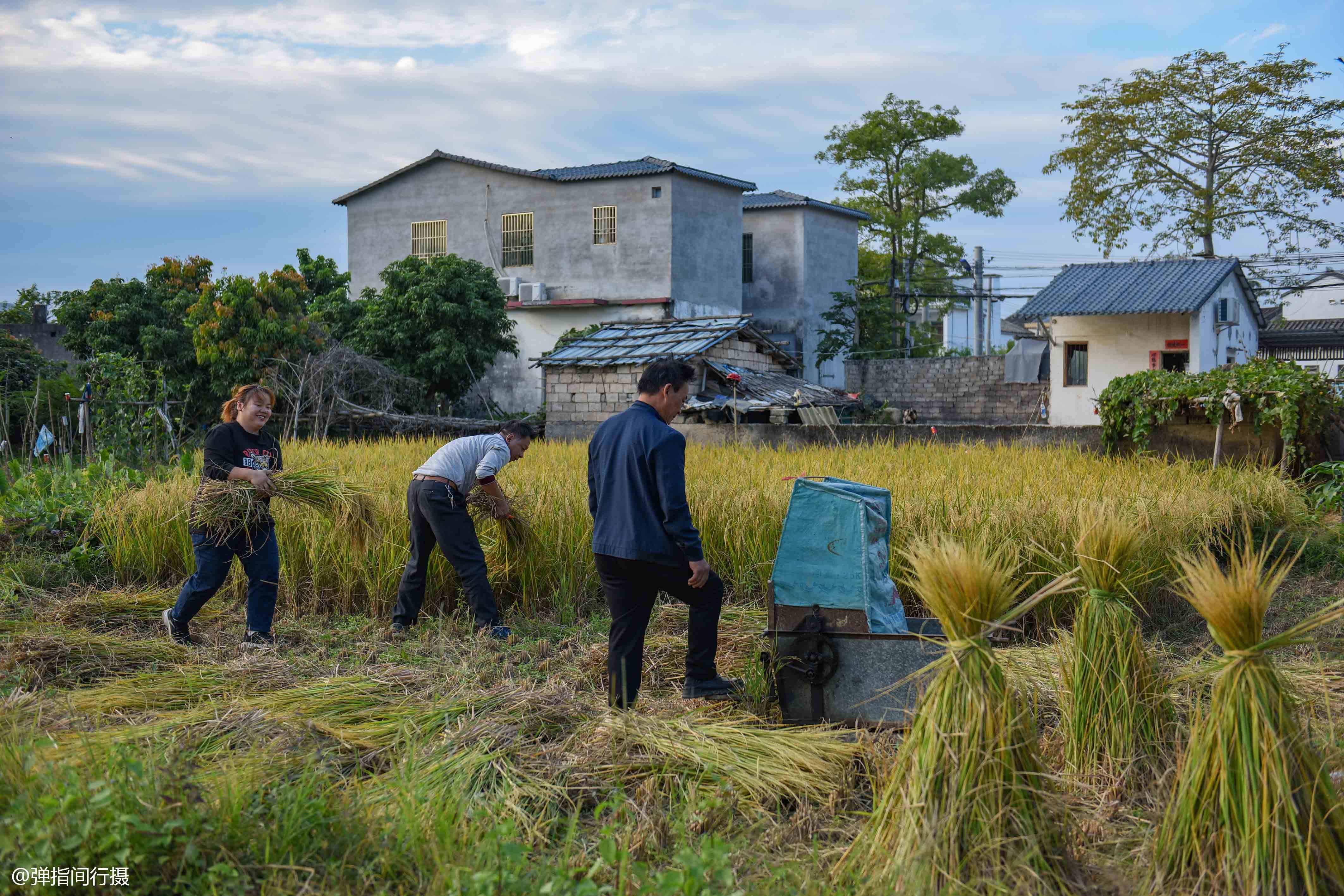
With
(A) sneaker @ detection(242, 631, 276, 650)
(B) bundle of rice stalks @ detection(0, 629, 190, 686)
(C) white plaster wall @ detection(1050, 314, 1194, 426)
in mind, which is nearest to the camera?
(B) bundle of rice stalks @ detection(0, 629, 190, 686)

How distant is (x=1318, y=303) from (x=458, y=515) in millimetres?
36940

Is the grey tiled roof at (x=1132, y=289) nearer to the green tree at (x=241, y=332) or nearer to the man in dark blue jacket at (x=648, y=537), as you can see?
the green tree at (x=241, y=332)

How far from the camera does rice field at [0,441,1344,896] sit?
238 centimetres

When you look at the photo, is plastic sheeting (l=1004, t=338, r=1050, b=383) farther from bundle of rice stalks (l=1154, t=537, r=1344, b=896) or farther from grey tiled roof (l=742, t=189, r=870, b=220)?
bundle of rice stalks (l=1154, t=537, r=1344, b=896)

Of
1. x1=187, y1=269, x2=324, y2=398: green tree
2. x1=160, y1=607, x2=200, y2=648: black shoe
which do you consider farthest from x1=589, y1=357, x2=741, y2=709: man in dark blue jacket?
x1=187, y1=269, x2=324, y2=398: green tree

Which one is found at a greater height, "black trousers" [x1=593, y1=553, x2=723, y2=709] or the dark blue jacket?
the dark blue jacket

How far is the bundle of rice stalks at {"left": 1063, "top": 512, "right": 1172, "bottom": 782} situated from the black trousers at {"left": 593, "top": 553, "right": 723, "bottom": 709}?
148 centimetres

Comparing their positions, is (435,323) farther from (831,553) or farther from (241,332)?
(831,553)

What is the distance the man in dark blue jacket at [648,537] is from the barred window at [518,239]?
22.7 metres

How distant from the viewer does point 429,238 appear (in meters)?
27.4

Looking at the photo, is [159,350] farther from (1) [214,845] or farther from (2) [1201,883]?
(2) [1201,883]

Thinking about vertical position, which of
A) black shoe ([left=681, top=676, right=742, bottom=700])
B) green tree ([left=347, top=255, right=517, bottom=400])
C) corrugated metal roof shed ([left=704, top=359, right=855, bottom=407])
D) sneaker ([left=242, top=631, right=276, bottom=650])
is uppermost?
green tree ([left=347, top=255, right=517, bottom=400])

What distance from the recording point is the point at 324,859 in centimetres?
252

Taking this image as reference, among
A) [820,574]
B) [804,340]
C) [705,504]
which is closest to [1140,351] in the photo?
[804,340]
